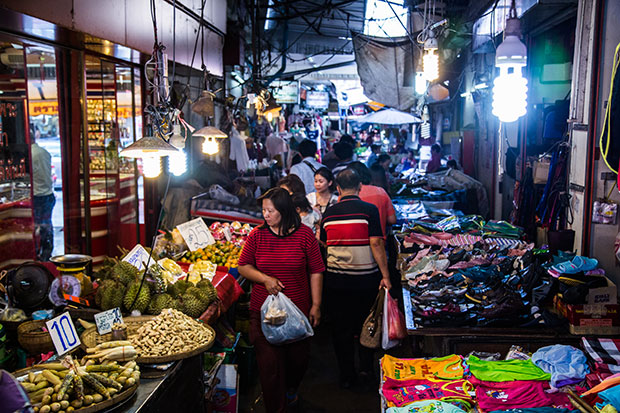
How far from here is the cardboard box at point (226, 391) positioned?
15.2ft

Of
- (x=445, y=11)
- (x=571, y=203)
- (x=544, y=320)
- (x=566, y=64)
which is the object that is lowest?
(x=544, y=320)

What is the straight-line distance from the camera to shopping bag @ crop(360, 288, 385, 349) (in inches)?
208

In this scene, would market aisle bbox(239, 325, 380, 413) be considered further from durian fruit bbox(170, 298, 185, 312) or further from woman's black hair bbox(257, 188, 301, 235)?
woman's black hair bbox(257, 188, 301, 235)

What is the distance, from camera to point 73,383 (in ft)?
9.75

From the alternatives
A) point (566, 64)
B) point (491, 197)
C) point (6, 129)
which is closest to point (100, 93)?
point (6, 129)

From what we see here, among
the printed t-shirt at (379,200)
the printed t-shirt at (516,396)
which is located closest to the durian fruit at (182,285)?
the printed t-shirt at (379,200)

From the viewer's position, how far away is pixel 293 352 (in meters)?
4.55

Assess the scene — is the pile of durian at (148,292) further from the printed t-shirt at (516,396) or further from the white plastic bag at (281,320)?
the printed t-shirt at (516,396)

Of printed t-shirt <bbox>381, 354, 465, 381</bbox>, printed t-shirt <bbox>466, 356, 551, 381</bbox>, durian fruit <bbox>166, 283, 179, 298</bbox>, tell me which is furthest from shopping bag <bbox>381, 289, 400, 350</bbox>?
durian fruit <bbox>166, 283, 179, 298</bbox>

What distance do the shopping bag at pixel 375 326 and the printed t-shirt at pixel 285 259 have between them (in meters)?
0.94

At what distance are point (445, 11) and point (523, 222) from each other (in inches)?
229

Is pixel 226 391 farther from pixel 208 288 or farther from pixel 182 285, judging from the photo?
pixel 182 285

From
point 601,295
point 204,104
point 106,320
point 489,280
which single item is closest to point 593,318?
point 601,295

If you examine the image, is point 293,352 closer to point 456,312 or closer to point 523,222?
point 456,312
